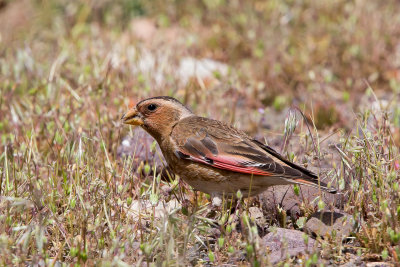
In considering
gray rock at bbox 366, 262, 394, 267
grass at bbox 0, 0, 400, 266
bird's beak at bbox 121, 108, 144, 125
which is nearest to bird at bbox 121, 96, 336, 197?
bird's beak at bbox 121, 108, 144, 125

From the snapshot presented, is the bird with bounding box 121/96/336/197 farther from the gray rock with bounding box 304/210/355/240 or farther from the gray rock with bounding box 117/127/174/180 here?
the gray rock with bounding box 117/127/174/180

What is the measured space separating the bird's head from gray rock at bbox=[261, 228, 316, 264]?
4.64 ft

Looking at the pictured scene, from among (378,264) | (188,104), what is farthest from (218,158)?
(188,104)

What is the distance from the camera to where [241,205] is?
4.70 meters

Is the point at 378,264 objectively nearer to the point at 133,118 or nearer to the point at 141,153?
the point at 133,118

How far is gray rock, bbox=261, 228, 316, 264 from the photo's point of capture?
411 cm

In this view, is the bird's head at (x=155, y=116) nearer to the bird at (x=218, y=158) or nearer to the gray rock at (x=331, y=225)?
the bird at (x=218, y=158)

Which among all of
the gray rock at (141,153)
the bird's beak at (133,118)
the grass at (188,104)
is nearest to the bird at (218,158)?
the bird's beak at (133,118)

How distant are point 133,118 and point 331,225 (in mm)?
1928

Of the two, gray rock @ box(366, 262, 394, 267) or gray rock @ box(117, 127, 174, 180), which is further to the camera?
gray rock @ box(117, 127, 174, 180)

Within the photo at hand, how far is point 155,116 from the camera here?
5469 millimetres

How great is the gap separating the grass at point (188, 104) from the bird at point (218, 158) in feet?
0.56

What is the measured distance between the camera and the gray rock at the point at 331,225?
4.30 m

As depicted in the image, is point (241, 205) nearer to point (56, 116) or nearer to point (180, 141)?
point (180, 141)
